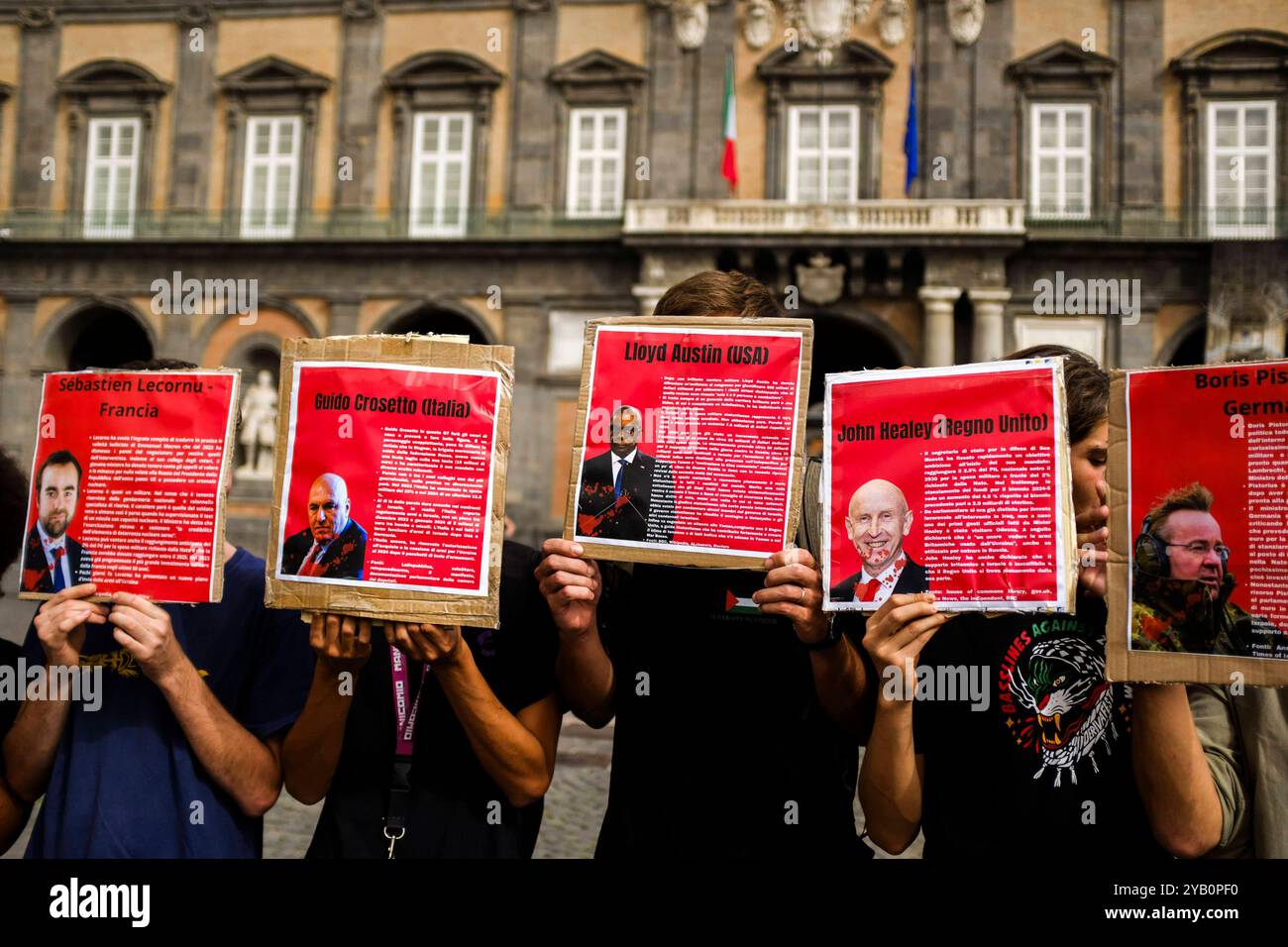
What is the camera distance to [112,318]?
86.4 feet

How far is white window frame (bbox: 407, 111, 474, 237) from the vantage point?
24203mm

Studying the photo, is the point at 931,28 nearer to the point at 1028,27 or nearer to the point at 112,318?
the point at 1028,27

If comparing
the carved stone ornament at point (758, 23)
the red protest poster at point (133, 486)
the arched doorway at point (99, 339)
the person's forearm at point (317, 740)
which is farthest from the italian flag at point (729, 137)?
the person's forearm at point (317, 740)

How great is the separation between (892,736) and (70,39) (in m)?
29.5

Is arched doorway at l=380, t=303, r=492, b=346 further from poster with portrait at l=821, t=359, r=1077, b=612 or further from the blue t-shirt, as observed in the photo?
poster with portrait at l=821, t=359, r=1077, b=612

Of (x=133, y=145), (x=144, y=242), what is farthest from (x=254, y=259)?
(x=133, y=145)

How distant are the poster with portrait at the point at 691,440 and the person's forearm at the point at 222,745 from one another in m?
0.98

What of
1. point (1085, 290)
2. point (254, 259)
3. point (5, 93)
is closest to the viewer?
point (1085, 290)

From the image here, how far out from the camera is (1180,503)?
2275mm

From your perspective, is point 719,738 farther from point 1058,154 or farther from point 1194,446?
point 1058,154

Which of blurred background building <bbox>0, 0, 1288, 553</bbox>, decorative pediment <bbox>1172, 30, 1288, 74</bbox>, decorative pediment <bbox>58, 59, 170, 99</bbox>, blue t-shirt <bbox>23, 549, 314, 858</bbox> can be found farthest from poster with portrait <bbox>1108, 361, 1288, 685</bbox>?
decorative pediment <bbox>58, 59, 170, 99</bbox>

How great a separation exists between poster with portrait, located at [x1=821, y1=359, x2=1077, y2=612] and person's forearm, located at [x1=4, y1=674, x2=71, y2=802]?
1919 mm

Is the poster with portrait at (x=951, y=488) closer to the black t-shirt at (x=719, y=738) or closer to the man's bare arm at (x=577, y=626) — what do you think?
the black t-shirt at (x=719, y=738)
